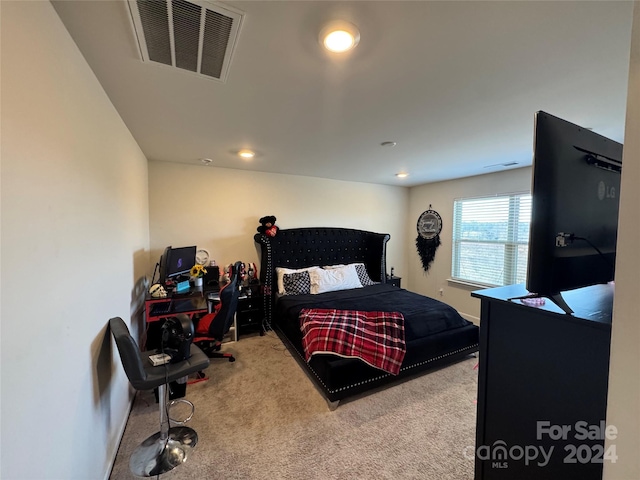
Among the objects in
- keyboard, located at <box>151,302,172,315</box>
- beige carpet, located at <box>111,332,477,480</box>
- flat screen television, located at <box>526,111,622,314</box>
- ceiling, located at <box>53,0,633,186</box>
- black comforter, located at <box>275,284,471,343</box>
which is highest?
ceiling, located at <box>53,0,633,186</box>

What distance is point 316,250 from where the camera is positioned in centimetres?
432

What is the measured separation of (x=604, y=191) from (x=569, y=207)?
11.0 inches

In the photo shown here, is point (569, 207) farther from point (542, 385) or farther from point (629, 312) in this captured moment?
point (542, 385)

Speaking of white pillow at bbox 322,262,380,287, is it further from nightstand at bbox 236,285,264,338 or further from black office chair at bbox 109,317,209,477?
black office chair at bbox 109,317,209,477

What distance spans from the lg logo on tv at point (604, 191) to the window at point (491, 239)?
276 cm

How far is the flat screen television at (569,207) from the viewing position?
0.83m

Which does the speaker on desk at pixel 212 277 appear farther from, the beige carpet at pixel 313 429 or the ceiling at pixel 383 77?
the ceiling at pixel 383 77

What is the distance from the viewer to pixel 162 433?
1709 mm

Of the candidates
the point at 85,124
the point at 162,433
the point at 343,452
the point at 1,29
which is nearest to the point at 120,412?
the point at 162,433

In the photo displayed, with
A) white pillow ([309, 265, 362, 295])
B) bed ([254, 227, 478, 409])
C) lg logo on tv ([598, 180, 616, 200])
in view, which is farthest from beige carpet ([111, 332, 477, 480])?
lg logo on tv ([598, 180, 616, 200])

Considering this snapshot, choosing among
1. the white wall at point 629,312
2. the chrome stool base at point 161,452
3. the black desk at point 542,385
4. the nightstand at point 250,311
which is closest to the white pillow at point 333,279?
the nightstand at point 250,311

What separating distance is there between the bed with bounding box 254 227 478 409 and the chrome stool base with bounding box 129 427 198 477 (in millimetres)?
1078

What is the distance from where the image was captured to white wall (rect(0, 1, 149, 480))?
799 millimetres

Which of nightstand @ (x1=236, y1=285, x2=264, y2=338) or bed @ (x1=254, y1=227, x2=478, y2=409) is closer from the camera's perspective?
bed @ (x1=254, y1=227, x2=478, y2=409)
